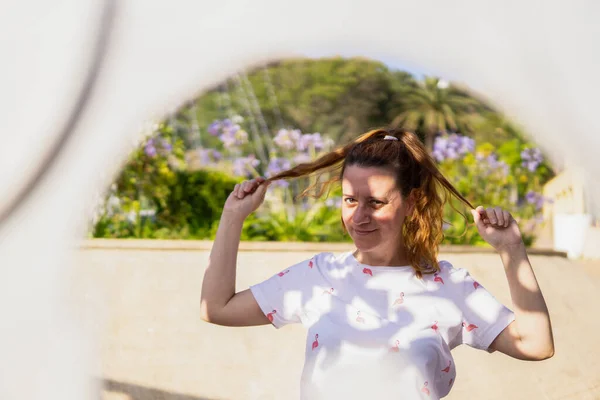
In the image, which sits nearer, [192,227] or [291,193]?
[192,227]

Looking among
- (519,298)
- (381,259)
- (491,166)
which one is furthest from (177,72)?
(519,298)

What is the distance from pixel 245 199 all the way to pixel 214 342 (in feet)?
9.12

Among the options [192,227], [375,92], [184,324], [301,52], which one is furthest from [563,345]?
[375,92]

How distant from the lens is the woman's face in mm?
1622

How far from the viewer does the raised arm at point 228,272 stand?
171cm

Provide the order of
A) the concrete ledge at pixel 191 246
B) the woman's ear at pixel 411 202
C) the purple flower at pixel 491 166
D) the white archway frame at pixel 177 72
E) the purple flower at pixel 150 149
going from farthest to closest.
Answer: the purple flower at pixel 491 166 → the purple flower at pixel 150 149 → the concrete ledge at pixel 191 246 → the white archway frame at pixel 177 72 → the woman's ear at pixel 411 202

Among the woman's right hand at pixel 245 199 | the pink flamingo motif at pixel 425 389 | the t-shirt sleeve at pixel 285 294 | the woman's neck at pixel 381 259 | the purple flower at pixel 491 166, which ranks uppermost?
the woman's right hand at pixel 245 199

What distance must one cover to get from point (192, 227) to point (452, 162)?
2527mm

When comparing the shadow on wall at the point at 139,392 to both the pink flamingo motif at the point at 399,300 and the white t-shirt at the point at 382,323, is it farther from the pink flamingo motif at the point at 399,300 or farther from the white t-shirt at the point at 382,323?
the pink flamingo motif at the point at 399,300

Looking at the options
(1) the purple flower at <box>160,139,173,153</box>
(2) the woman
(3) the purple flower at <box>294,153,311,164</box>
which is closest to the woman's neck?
(2) the woman

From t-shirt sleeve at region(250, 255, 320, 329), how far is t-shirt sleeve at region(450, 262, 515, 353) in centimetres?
34

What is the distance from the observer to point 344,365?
5.03 ft

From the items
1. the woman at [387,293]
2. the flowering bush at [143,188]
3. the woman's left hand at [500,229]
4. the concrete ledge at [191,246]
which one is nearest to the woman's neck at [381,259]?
the woman at [387,293]

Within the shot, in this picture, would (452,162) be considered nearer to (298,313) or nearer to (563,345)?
(563,345)
